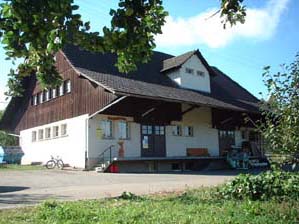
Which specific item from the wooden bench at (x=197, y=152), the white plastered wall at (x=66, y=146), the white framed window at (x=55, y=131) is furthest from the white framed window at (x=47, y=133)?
the wooden bench at (x=197, y=152)

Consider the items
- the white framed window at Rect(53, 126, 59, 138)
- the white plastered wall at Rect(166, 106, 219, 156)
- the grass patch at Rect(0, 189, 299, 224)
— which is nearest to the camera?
the grass patch at Rect(0, 189, 299, 224)

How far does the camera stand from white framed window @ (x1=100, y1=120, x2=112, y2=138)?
83.6 feet

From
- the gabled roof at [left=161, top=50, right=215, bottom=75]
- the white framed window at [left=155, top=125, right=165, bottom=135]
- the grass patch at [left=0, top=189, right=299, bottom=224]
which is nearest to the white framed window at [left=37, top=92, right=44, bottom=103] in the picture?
the gabled roof at [left=161, top=50, right=215, bottom=75]

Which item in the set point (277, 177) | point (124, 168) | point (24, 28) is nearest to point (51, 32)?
point (24, 28)

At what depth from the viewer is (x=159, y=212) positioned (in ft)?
26.5

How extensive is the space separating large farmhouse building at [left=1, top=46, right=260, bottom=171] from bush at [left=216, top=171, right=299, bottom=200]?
11.9 meters

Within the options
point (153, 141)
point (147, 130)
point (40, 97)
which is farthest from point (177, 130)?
point (40, 97)

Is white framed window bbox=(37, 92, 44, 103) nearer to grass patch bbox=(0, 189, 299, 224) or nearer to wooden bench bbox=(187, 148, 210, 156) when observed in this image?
wooden bench bbox=(187, 148, 210, 156)

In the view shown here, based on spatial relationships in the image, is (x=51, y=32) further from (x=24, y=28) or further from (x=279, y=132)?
(x=279, y=132)

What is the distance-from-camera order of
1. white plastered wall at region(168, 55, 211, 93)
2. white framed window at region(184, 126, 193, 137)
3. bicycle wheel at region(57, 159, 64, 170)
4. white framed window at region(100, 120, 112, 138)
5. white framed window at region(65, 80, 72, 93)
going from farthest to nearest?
white framed window at region(184, 126, 193, 137), white plastered wall at region(168, 55, 211, 93), white framed window at region(65, 80, 72, 93), bicycle wheel at region(57, 159, 64, 170), white framed window at region(100, 120, 112, 138)

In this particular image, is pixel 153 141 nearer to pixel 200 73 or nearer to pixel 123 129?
pixel 123 129

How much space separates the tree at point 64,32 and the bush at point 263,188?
6042 millimetres

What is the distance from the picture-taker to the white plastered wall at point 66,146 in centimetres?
2553

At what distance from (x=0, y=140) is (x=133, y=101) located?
44.0 m
